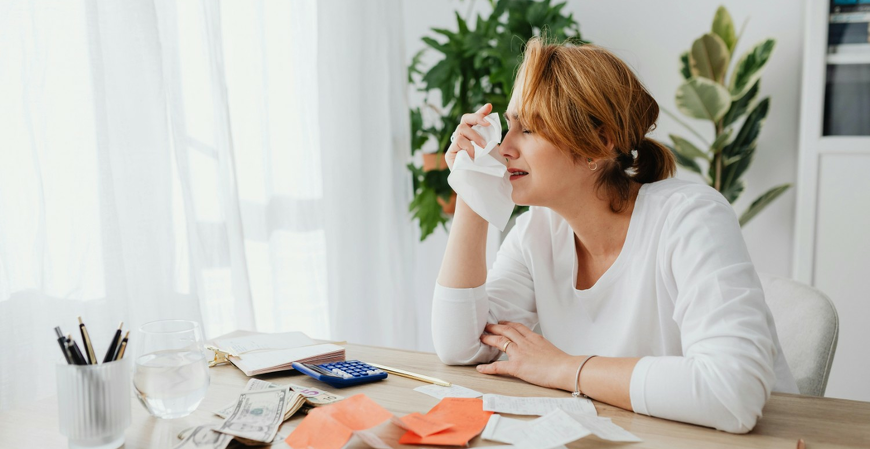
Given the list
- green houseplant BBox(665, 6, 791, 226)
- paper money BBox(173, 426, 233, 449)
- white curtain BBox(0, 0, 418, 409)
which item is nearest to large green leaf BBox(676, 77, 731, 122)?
green houseplant BBox(665, 6, 791, 226)

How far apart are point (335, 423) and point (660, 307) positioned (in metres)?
0.68

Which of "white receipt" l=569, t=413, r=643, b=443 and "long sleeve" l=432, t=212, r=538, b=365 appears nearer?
"white receipt" l=569, t=413, r=643, b=443

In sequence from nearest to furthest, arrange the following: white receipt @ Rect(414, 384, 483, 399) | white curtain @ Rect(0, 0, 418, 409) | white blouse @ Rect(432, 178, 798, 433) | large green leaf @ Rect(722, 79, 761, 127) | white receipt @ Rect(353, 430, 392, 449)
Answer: white receipt @ Rect(353, 430, 392, 449) → white blouse @ Rect(432, 178, 798, 433) → white receipt @ Rect(414, 384, 483, 399) → white curtain @ Rect(0, 0, 418, 409) → large green leaf @ Rect(722, 79, 761, 127)

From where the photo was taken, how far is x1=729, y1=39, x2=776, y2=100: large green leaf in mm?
2459

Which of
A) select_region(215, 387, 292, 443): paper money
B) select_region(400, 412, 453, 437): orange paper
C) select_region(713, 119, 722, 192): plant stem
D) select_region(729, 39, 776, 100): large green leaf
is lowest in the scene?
select_region(400, 412, 453, 437): orange paper

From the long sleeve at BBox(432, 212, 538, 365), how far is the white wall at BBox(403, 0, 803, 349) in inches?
58.7

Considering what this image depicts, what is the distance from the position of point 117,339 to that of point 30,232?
0.59 m

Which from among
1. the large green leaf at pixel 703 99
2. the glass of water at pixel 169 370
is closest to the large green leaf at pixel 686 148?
the large green leaf at pixel 703 99

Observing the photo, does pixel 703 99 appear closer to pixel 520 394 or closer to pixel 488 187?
pixel 488 187

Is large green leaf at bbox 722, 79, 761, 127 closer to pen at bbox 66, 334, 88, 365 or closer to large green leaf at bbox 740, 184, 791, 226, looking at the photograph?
large green leaf at bbox 740, 184, 791, 226

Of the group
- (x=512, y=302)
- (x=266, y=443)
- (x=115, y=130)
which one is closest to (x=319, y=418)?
(x=266, y=443)

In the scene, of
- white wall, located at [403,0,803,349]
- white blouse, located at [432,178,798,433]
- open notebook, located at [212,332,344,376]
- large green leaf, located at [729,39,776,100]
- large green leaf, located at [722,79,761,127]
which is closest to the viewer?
white blouse, located at [432,178,798,433]

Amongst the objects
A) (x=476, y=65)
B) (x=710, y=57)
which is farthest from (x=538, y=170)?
(x=710, y=57)

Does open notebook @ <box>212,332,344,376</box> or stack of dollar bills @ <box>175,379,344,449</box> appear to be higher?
stack of dollar bills @ <box>175,379,344,449</box>
